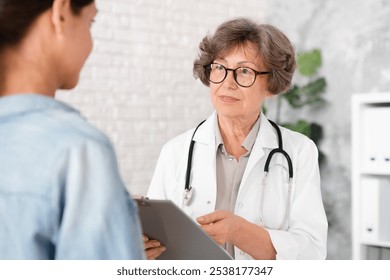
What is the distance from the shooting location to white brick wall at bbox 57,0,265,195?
146cm

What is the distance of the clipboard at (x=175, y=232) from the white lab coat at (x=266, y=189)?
226 mm

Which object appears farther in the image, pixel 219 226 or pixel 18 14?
pixel 219 226

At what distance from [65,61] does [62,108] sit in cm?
6

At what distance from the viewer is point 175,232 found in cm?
89

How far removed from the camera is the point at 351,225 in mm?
1933

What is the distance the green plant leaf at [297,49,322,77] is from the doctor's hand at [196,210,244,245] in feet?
3.88

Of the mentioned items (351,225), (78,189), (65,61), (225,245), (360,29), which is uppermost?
(360,29)

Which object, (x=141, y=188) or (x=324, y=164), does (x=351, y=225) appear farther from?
(x=141, y=188)

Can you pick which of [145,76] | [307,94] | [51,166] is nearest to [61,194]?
[51,166]

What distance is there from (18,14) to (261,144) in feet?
2.41

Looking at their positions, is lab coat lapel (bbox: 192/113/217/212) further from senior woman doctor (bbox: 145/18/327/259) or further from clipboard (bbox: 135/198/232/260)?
clipboard (bbox: 135/198/232/260)

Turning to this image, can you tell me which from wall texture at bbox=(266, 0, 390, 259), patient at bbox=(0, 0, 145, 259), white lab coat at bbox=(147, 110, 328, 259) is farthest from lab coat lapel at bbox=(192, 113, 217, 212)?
wall texture at bbox=(266, 0, 390, 259)

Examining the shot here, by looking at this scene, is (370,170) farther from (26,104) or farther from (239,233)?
(26,104)
